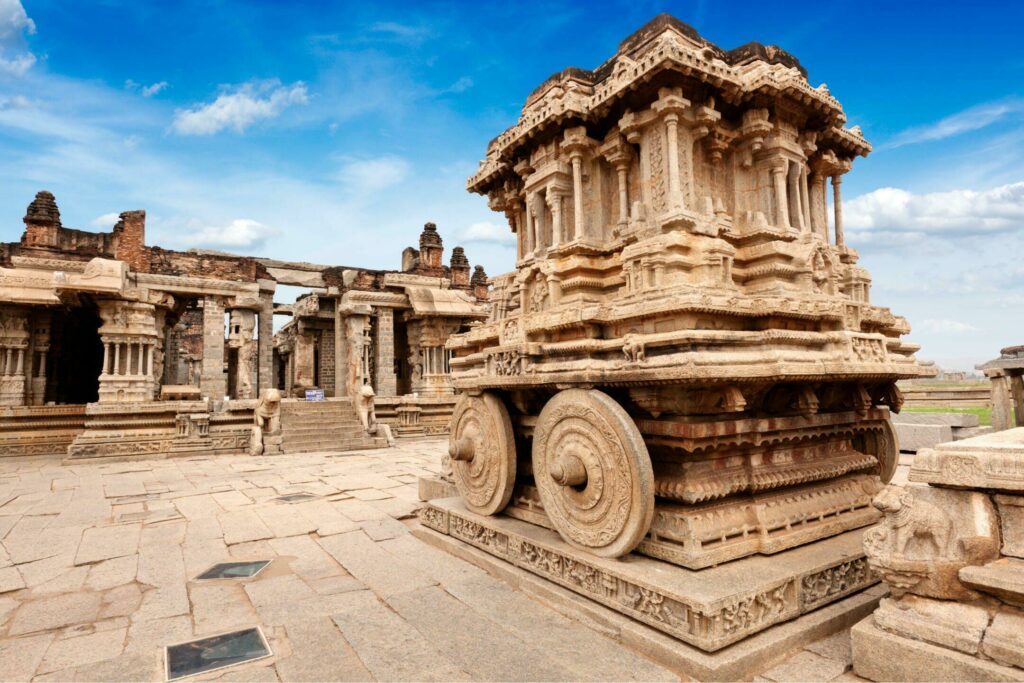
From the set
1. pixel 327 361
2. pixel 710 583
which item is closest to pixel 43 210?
pixel 327 361

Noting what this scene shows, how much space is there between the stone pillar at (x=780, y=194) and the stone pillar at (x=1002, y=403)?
10.6 metres

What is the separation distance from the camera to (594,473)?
3.59 metres

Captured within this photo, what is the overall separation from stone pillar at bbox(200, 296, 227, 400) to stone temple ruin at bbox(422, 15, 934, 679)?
1399 centimetres

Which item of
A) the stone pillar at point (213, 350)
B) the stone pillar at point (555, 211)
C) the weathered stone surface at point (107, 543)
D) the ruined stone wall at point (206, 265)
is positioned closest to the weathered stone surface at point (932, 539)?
the stone pillar at point (555, 211)

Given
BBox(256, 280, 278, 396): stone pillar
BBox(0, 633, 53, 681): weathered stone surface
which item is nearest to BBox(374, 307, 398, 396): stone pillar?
BBox(256, 280, 278, 396): stone pillar

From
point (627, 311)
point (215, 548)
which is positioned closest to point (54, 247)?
point (215, 548)

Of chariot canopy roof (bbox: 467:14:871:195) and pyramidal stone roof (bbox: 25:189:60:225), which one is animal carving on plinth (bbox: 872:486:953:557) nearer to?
chariot canopy roof (bbox: 467:14:871:195)

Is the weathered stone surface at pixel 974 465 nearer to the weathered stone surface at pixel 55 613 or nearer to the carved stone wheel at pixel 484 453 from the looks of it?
the carved stone wheel at pixel 484 453

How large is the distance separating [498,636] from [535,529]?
3.93 ft

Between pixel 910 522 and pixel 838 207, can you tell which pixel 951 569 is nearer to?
pixel 910 522

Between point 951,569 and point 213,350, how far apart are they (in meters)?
19.4

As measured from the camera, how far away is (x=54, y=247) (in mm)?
17828

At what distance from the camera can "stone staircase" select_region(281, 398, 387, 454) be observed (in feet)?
46.2

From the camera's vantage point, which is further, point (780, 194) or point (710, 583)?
point (780, 194)
